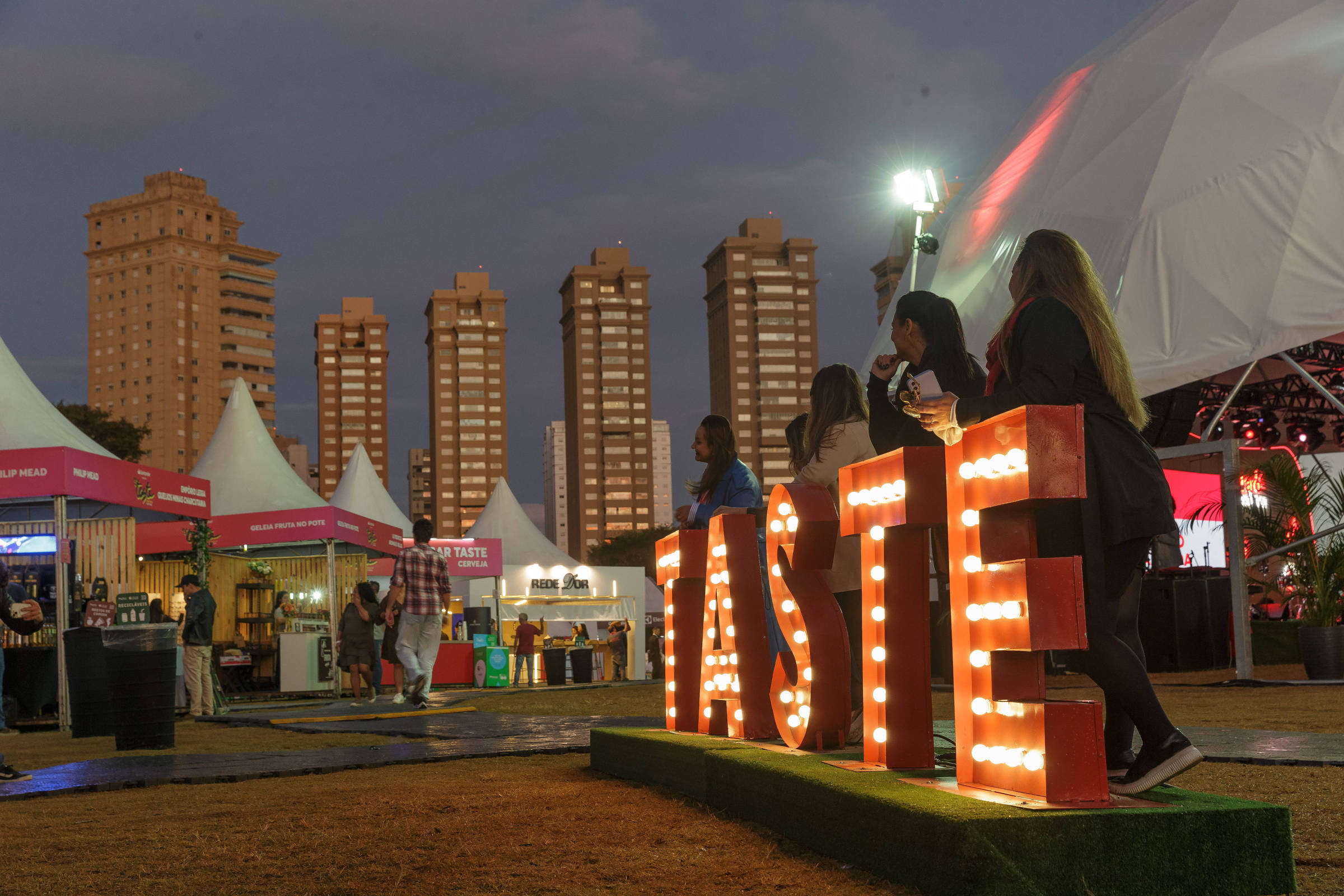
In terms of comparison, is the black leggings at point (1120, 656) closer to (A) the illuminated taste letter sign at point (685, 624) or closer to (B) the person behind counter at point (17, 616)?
(A) the illuminated taste letter sign at point (685, 624)

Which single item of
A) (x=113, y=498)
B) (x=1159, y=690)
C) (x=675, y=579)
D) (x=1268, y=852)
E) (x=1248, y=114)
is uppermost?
(x=1248, y=114)

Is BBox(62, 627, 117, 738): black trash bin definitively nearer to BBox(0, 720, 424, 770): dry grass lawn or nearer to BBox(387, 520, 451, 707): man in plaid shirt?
BBox(0, 720, 424, 770): dry grass lawn

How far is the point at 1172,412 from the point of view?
50.1ft

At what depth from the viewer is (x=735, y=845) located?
12.0 feet

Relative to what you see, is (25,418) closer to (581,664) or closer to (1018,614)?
(581,664)

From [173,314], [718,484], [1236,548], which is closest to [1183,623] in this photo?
[1236,548]

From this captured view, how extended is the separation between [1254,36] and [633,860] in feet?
48.7

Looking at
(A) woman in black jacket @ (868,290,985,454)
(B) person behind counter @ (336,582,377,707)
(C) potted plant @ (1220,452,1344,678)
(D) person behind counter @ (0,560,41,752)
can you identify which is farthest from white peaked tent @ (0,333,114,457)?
(C) potted plant @ (1220,452,1344,678)

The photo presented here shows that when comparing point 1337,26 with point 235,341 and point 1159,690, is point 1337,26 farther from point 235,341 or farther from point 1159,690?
point 235,341

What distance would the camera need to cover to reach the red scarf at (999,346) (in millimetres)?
3287

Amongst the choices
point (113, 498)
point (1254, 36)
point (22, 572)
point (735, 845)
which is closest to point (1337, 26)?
point (1254, 36)

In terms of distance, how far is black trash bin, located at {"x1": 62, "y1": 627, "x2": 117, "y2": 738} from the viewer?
9.15m

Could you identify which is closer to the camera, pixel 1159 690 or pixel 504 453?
pixel 1159 690

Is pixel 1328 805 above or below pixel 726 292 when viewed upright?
below
